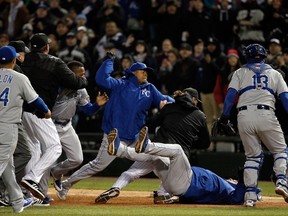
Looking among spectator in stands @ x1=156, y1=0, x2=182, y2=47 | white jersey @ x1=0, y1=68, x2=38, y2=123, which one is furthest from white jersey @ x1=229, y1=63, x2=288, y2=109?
spectator in stands @ x1=156, y1=0, x2=182, y2=47

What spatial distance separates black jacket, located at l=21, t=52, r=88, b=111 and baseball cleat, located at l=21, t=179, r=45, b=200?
4.05 feet

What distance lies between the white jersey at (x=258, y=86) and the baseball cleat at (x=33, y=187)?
109 inches

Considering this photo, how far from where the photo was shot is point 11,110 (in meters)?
9.71

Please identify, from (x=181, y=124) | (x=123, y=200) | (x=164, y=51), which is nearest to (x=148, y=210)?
(x=123, y=200)

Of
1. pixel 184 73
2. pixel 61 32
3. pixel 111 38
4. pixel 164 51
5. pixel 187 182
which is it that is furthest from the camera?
pixel 61 32

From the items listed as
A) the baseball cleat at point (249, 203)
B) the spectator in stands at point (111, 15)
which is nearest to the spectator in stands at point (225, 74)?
the spectator in stands at point (111, 15)

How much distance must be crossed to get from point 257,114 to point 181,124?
1122mm

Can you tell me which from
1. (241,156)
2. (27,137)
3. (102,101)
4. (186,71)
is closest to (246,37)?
(186,71)

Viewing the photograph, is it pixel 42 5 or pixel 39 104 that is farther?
pixel 42 5

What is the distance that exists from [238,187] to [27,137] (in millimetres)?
2789

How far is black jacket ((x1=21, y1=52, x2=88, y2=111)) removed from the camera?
35.9 ft

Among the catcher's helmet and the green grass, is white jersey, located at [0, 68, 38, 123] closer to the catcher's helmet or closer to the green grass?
the green grass

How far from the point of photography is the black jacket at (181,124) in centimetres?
1144

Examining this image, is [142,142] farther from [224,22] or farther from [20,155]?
[224,22]
